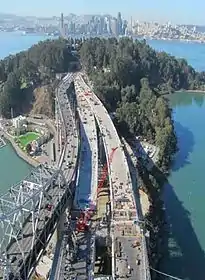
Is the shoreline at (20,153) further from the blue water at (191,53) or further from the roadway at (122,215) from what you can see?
the blue water at (191,53)

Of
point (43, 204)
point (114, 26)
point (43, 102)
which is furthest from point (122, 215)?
point (114, 26)

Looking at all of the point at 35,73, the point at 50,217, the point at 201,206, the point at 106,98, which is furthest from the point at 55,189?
the point at 35,73

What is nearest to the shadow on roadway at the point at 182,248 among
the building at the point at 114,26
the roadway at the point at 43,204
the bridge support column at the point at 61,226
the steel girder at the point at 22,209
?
the bridge support column at the point at 61,226

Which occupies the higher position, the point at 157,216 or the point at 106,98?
the point at 106,98

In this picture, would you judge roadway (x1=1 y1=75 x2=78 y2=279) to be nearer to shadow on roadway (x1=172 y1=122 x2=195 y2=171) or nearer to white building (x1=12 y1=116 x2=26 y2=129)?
shadow on roadway (x1=172 y1=122 x2=195 y2=171)

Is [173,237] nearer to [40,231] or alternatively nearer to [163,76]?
[40,231]
